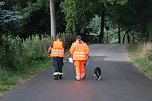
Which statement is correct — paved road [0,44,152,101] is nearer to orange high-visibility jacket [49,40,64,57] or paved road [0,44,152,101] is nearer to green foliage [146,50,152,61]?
orange high-visibility jacket [49,40,64,57]

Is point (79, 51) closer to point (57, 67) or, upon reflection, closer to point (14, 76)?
point (57, 67)

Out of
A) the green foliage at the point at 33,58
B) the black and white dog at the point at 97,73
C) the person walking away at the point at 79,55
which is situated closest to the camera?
the black and white dog at the point at 97,73

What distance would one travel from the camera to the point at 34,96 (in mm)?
13727

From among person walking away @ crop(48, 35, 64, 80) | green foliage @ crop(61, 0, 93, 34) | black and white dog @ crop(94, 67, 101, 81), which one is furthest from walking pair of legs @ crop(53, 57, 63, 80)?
green foliage @ crop(61, 0, 93, 34)

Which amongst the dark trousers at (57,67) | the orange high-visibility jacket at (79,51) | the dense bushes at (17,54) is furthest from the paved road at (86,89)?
the dense bushes at (17,54)

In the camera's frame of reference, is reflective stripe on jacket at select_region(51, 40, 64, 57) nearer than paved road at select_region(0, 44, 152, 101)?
No

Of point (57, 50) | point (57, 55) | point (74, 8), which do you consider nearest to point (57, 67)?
point (57, 55)

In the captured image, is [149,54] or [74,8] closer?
[149,54]

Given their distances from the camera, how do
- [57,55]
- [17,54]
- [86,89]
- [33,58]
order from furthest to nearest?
[33,58], [17,54], [57,55], [86,89]

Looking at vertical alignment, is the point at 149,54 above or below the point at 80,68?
below

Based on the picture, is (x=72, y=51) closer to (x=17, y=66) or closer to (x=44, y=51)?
(x=17, y=66)

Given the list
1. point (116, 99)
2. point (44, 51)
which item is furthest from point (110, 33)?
point (116, 99)

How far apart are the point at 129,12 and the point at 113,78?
21149 mm

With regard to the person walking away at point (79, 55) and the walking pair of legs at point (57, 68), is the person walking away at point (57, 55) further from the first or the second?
the person walking away at point (79, 55)
